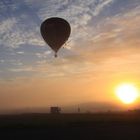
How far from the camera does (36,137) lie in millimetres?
36375

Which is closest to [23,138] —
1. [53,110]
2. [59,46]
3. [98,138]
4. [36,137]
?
[36,137]

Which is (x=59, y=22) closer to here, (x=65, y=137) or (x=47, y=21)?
(x=47, y=21)

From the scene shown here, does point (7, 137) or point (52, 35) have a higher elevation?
point (52, 35)

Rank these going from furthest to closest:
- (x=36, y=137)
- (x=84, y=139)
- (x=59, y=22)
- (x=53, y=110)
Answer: (x=53, y=110)
(x=59, y=22)
(x=36, y=137)
(x=84, y=139)

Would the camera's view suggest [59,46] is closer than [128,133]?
No

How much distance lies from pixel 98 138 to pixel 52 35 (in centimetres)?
2348

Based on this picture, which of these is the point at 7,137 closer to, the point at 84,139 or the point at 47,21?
the point at 84,139

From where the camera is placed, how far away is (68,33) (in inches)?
2146

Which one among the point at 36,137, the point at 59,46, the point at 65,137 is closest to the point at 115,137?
the point at 65,137

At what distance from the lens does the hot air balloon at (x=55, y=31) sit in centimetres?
5362

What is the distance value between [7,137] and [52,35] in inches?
831

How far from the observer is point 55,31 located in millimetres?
53719

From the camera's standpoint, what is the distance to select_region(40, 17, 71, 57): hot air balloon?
53625 mm

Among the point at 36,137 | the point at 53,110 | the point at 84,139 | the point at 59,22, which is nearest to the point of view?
the point at 84,139
